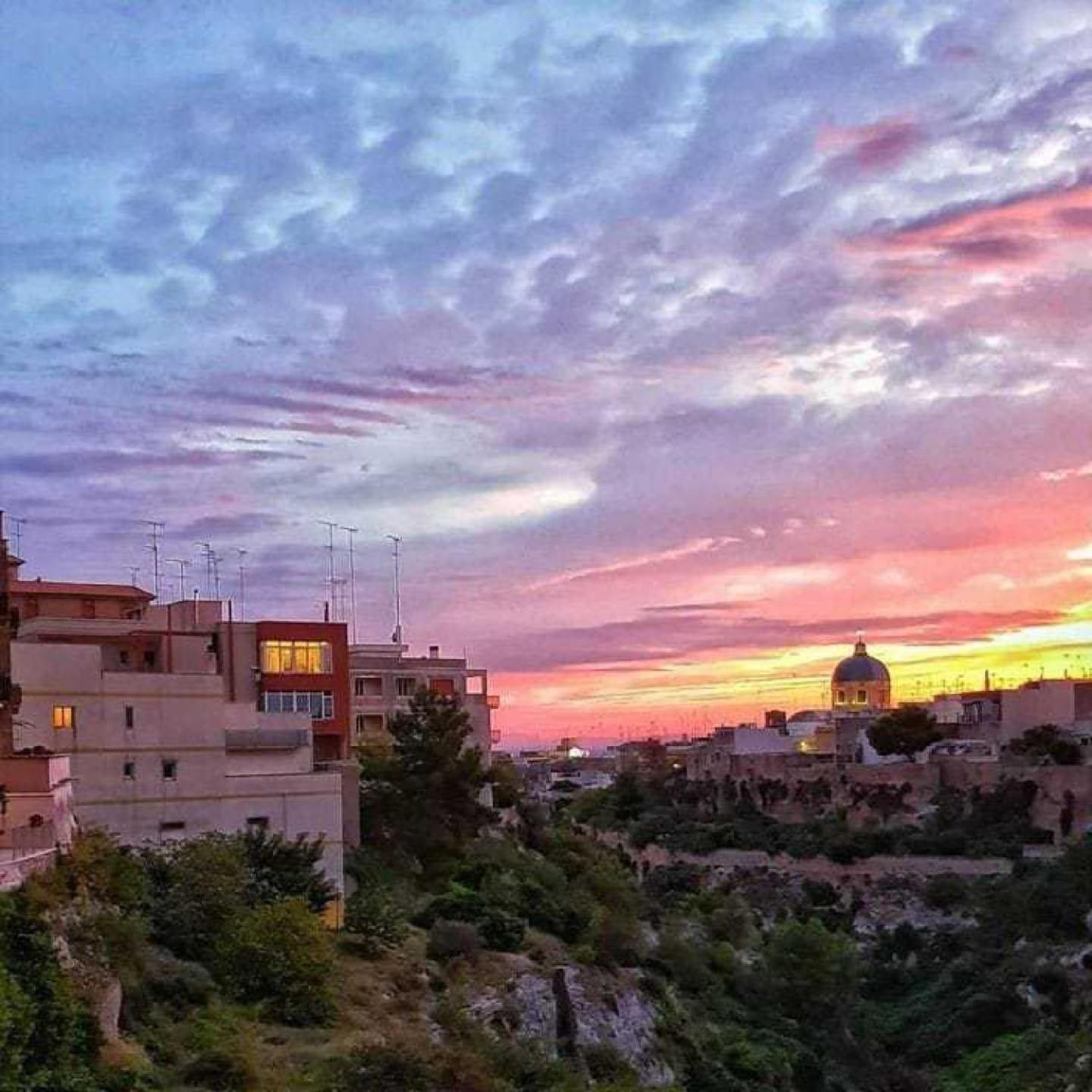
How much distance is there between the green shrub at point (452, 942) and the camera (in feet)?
121

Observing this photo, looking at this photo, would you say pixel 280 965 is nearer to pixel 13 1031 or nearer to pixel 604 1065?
pixel 604 1065

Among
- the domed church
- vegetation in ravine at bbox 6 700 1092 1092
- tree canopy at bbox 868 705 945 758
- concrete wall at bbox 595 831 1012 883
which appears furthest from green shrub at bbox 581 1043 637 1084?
the domed church

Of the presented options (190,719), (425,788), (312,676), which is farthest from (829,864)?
(190,719)

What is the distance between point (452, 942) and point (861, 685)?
100555mm

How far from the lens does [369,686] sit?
57250mm

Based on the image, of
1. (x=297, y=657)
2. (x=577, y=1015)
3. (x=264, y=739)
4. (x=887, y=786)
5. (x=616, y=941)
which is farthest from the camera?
(x=887, y=786)

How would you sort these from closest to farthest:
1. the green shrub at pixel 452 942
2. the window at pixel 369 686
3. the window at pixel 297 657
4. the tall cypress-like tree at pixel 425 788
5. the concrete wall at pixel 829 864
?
the green shrub at pixel 452 942 < the tall cypress-like tree at pixel 425 788 < the window at pixel 297 657 < the window at pixel 369 686 < the concrete wall at pixel 829 864

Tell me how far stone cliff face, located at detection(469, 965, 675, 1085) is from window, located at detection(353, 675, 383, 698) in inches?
719

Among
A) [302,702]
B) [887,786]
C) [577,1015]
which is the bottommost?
[577,1015]

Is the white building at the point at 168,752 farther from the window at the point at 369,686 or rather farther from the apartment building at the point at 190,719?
the window at the point at 369,686

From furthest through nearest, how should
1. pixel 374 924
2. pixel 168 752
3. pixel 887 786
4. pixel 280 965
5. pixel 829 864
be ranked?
pixel 887 786 → pixel 829 864 → pixel 168 752 → pixel 374 924 → pixel 280 965

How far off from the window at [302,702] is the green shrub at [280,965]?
15057 mm

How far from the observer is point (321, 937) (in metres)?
31.4

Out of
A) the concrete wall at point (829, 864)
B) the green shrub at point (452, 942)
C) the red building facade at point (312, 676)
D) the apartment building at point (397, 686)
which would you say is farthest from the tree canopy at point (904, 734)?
the green shrub at point (452, 942)
